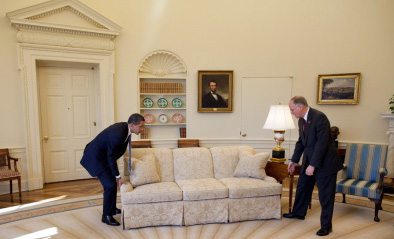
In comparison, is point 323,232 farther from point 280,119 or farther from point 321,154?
point 280,119

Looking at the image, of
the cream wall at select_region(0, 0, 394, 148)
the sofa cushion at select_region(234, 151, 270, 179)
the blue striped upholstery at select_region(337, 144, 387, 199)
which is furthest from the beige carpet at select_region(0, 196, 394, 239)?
the cream wall at select_region(0, 0, 394, 148)

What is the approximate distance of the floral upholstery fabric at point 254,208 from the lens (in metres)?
3.29

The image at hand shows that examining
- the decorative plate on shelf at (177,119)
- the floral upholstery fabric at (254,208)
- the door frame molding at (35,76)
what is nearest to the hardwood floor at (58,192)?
the door frame molding at (35,76)

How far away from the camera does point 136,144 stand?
17.3ft

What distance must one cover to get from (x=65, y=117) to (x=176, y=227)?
11.5 feet

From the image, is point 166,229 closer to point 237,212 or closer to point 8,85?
point 237,212

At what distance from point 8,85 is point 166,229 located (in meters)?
3.80

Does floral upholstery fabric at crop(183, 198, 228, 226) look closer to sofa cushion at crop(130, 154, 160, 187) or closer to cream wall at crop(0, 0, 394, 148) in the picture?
sofa cushion at crop(130, 154, 160, 187)

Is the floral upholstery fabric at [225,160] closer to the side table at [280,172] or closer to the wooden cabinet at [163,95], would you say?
the side table at [280,172]

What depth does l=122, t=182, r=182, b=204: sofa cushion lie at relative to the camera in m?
3.02

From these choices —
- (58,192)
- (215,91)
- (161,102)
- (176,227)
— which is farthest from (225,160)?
(58,192)

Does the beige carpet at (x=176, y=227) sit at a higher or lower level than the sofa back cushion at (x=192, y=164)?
lower

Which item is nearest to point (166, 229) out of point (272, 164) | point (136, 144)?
point (272, 164)

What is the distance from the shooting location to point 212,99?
A: 5562 mm
